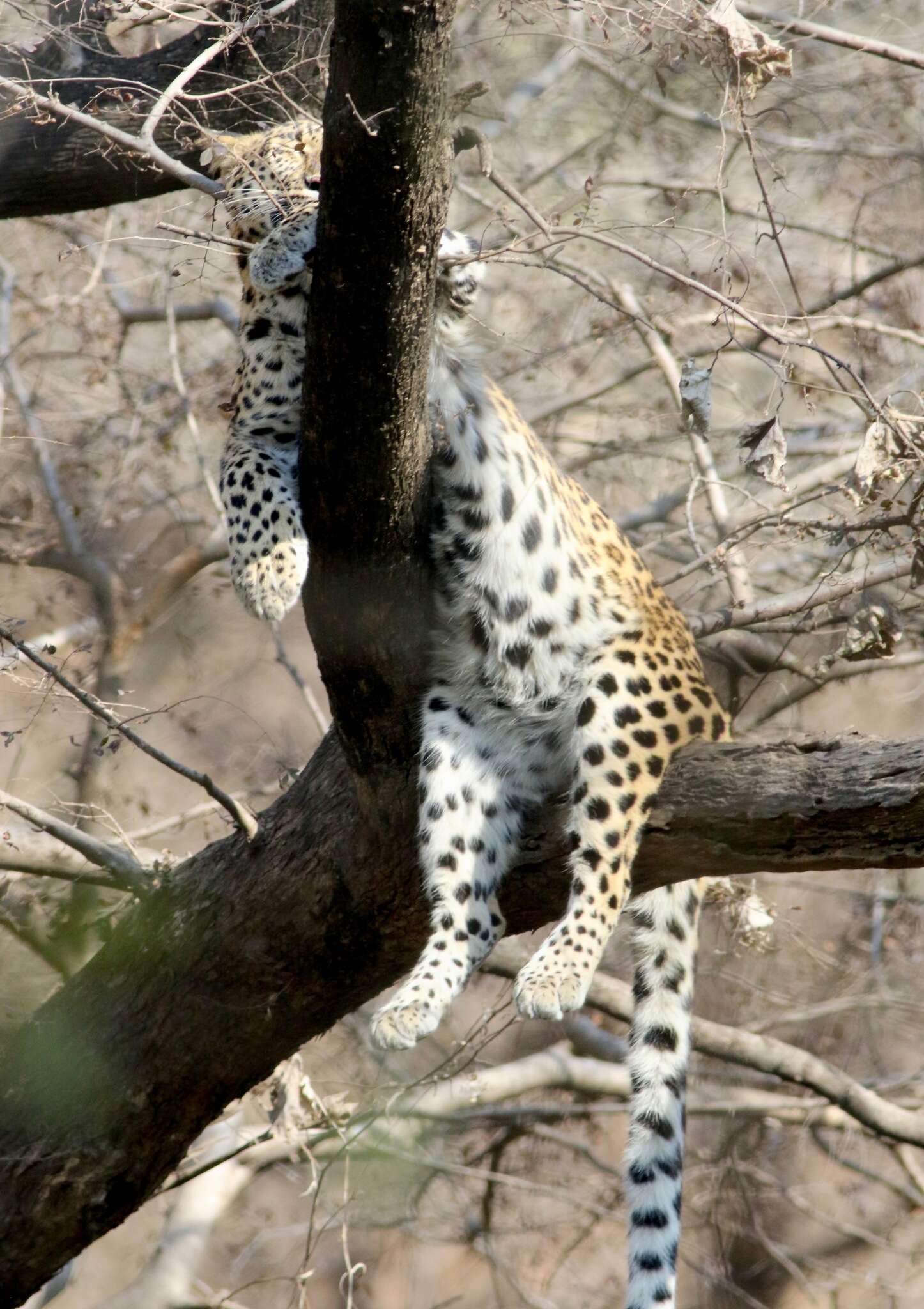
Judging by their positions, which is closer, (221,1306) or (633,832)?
(633,832)

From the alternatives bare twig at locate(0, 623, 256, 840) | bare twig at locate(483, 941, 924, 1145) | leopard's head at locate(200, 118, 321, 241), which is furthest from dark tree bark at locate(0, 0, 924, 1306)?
bare twig at locate(483, 941, 924, 1145)

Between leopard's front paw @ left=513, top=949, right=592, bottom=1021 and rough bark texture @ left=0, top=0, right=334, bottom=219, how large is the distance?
3.35 meters

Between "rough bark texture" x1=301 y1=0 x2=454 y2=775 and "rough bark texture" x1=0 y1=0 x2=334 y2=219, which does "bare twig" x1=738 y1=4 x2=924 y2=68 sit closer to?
"rough bark texture" x1=0 y1=0 x2=334 y2=219

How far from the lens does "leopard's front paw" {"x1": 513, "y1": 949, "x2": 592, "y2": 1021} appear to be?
4.29 meters

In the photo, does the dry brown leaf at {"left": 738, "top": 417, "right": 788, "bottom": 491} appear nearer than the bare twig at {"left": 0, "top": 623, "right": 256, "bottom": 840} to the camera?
Yes

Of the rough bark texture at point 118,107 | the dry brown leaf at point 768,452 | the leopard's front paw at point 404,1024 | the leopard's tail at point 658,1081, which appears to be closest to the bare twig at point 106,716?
the leopard's front paw at point 404,1024

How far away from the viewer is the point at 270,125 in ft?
18.2

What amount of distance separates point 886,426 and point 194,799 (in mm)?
7559

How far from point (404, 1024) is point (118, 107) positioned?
12.8 ft

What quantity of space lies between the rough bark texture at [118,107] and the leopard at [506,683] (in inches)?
39.7

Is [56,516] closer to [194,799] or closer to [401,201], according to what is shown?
[194,799]

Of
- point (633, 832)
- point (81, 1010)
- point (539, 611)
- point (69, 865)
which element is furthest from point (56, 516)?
point (633, 832)

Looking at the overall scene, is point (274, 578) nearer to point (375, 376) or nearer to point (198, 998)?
point (375, 376)

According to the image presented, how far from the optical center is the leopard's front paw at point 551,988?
429cm
